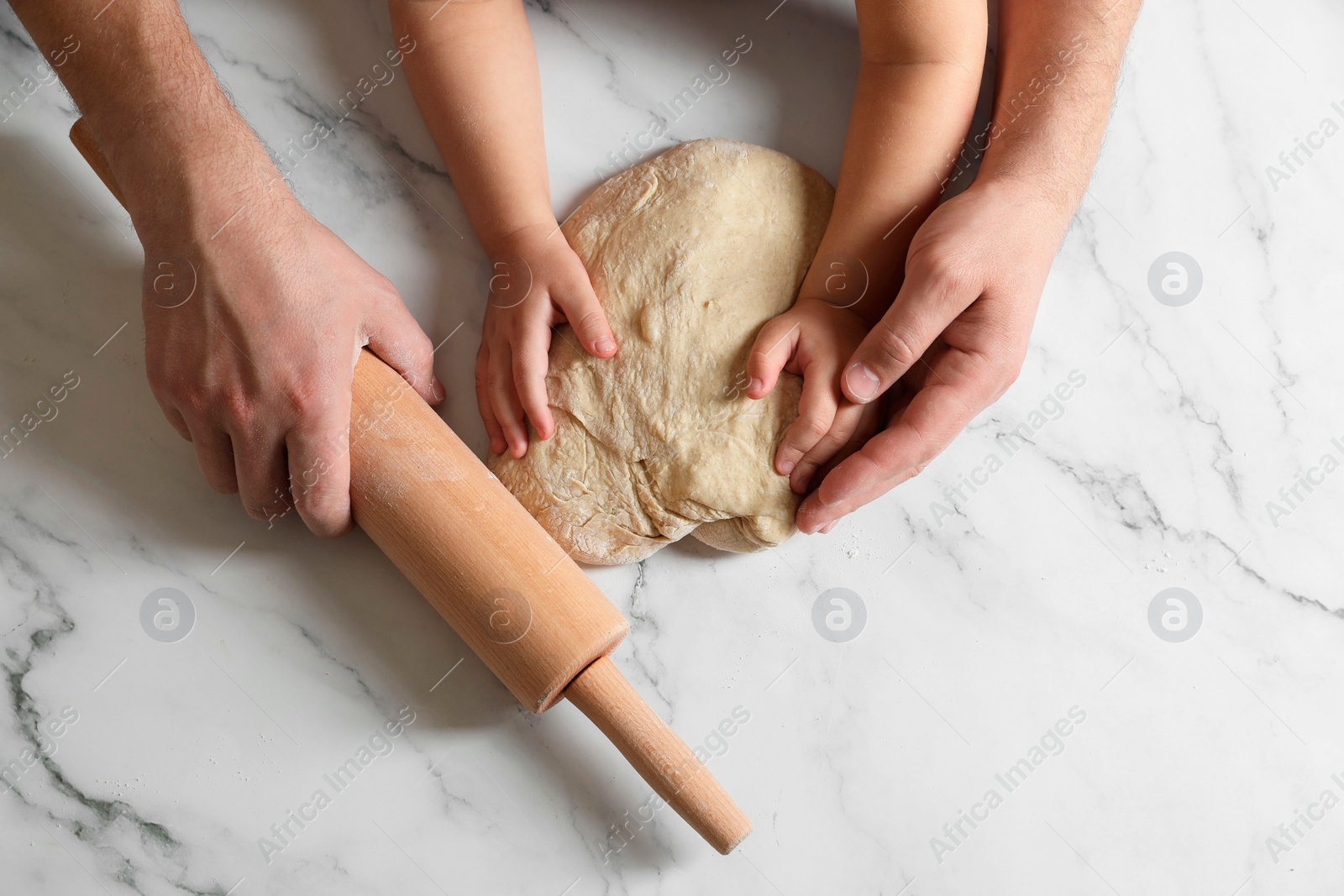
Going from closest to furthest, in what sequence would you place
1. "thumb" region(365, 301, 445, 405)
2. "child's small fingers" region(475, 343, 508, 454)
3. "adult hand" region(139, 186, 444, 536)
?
"adult hand" region(139, 186, 444, 536) < "thumb" region(365, 301, 445, 405) < "child's small fingers" region(475, 343, 508, 454)

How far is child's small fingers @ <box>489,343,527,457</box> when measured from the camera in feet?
4.03

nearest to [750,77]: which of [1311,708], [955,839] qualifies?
[955,839]

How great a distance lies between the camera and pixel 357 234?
1.35m

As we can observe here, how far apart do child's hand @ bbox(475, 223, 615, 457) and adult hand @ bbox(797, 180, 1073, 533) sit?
0.38 m

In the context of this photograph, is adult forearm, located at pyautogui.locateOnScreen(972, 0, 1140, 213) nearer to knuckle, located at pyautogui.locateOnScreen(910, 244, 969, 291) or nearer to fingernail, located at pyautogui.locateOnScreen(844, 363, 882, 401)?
knuckle, located at pyautogui.locateOnScreen(910, 244, 969, 291)

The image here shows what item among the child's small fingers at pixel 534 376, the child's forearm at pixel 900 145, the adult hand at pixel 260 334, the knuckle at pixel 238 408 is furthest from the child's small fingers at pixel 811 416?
the knuckle at pixel 238 408

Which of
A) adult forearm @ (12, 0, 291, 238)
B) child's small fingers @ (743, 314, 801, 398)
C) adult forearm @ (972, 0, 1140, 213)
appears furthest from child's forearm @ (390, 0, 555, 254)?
adult forearm @ (972, 0, 1140, 213)

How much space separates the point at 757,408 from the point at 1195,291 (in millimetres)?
892

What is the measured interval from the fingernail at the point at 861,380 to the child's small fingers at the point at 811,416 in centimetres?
3

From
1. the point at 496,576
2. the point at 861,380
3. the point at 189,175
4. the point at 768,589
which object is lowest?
the point at 768,589

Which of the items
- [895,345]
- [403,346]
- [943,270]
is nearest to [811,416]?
[895,345]

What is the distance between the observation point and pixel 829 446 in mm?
1188

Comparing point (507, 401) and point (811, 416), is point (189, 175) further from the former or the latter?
point (811, 416)

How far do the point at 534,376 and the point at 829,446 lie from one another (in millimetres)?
445
